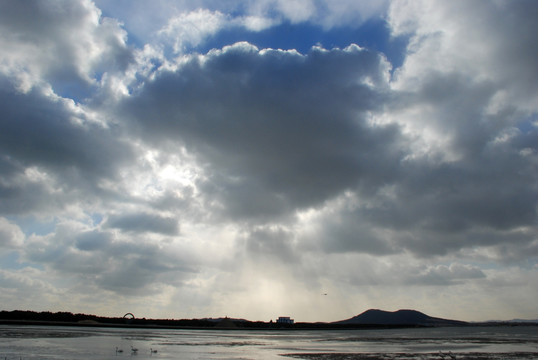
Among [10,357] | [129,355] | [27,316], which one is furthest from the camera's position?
[27,316]

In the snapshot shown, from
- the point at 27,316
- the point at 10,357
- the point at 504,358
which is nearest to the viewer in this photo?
the point at 10,357

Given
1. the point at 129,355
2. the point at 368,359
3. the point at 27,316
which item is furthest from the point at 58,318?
the point at 368,359

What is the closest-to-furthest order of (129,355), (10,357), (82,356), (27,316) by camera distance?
(10,357) < (82,356) < (129,355) < (27,316)

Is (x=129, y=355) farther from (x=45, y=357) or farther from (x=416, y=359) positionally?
(x=416, y=359)

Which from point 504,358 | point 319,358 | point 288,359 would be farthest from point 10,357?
point 504,358

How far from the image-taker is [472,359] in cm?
4662

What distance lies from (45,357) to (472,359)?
43232mm

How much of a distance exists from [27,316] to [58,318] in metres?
13.8

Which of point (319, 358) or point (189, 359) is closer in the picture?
point (189, 359)

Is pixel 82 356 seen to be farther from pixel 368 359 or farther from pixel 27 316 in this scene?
pixel 27 316

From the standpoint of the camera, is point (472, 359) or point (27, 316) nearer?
point (472, 359)

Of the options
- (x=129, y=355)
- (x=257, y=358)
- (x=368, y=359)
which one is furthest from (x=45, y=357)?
(x=368, y=359)

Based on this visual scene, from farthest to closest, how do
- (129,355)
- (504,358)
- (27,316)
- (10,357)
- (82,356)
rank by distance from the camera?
(27,316), (504,358), (129,355), (82,356), (10,357)

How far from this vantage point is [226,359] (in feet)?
139
